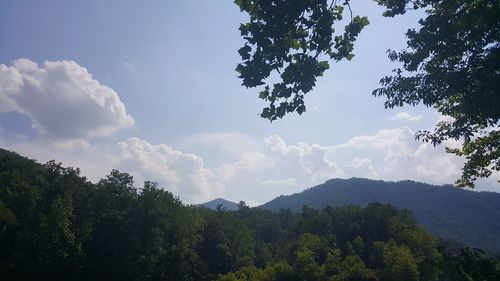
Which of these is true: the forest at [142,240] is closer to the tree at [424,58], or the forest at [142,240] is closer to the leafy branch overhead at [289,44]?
the tree at [424,58]

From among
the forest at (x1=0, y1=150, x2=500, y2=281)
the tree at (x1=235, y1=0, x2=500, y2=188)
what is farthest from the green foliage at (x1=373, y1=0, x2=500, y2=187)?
the forest at (x1=0, y1=150, x2=500, y2=281)

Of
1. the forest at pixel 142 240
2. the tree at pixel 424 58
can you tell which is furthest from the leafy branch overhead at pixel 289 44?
the forest at pixel 142 240

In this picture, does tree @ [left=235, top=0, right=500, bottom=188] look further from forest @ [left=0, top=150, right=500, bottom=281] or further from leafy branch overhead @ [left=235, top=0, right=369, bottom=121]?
forest @ [left=0, top=150, right=500, bottom=281]

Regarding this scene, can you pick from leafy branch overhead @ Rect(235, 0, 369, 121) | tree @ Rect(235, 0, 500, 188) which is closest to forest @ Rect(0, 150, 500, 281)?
tree @ Rect(235, 0, 500, 188)

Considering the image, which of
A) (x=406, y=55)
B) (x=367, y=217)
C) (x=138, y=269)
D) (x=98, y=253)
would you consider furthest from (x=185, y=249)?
(x=406, y=55)

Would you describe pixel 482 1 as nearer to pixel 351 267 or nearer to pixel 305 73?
pixel 305 73

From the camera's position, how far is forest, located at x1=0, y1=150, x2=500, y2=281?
1906 inches

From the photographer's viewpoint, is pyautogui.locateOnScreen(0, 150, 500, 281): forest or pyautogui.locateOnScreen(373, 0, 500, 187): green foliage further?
pyautogui.locateOnScreen(0, 150, 500, 281): forest

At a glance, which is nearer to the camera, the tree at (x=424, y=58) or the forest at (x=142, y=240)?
the tree at (x=424, y=58)

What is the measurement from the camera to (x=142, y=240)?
56.0 meters

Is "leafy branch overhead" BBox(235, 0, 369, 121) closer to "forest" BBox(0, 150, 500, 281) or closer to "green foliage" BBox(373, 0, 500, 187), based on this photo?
"green foliage" BBox(373, 0, 500, 187)

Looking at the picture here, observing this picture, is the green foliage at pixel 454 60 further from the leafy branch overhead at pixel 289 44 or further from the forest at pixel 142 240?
the forest at pixel 142 240

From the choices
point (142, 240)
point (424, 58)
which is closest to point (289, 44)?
point (424, 58)

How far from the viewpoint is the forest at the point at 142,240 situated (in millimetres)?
48406
